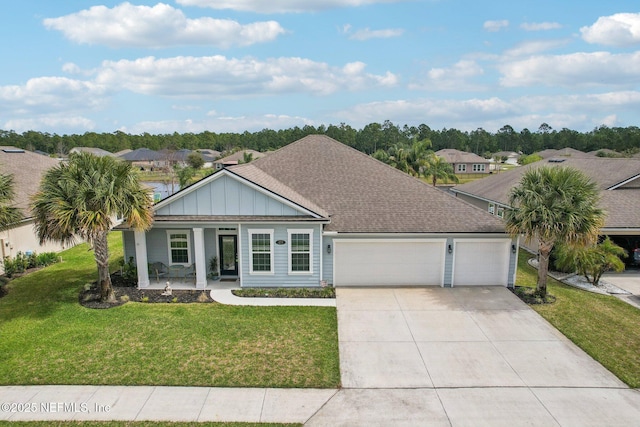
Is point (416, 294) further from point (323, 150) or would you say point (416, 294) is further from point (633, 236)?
point (633, 236)

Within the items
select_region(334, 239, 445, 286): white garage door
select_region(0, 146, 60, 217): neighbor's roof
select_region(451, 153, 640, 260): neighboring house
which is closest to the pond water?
select_region(0, 146, 60, 217): neighbor's roof

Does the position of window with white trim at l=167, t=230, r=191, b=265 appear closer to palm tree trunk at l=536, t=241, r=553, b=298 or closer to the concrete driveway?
the concrete driveway

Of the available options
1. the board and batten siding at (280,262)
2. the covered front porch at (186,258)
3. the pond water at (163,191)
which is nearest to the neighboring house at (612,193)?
the board and batten siding at (280,262)

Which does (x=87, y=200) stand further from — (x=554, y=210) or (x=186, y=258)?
(x=554, y=210)

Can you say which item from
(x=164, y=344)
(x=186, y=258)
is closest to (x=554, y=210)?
(x=164, y=344)

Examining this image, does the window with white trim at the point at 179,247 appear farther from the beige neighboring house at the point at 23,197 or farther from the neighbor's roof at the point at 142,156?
the neighbor's roof at the point at 142,156
